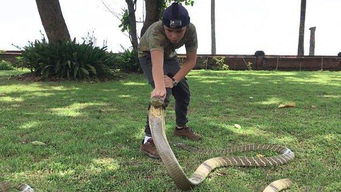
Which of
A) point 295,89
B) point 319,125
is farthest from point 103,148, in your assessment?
point 295,89

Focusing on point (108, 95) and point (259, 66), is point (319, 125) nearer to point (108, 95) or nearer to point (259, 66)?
point (108, 95)

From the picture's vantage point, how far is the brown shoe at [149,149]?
4.76 m

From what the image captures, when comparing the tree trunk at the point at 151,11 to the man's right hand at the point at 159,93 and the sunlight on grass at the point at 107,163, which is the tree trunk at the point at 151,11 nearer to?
the sunlight on grass at the point at 107,163

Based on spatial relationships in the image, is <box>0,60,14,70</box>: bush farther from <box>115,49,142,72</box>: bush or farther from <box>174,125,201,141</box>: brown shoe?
<box>174,125,201,141</box>: brown shoe

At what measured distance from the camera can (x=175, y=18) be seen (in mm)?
4199

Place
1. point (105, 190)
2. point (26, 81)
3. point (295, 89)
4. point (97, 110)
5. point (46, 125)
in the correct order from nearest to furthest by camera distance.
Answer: point (105, 190)
point (46, 125)
point (97, 110)
point (295, 89)
point (26, 81)

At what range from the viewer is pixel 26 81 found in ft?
40.7

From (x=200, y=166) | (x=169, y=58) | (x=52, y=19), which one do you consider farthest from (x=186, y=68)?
(x=52, y=19)

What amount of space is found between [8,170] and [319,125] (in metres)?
4.24

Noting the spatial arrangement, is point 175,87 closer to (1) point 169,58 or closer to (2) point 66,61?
(1) point 169,58

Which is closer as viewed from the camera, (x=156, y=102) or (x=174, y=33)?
(x=156, y=102)

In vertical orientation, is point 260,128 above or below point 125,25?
below

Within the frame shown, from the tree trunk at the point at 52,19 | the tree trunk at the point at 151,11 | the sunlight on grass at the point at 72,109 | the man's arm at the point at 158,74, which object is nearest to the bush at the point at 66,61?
the tree trunk at the point at 52,19

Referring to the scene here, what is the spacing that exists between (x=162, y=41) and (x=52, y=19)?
954 cm
